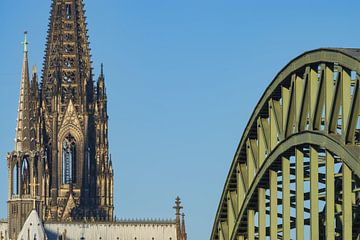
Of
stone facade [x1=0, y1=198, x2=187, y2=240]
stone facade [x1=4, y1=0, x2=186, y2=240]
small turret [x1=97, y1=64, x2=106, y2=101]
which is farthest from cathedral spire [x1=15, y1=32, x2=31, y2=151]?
small turret [x1=97, y1=64, x2=106, y2=101]

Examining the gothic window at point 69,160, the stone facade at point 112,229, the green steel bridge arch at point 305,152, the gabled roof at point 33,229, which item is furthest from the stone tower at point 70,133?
the green steel bridge arch at point 305,152

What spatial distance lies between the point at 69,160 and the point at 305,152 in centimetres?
12087

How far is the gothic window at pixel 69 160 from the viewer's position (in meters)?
157

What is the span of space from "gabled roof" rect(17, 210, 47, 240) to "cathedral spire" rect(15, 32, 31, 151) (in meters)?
5.82

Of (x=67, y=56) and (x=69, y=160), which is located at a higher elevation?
(x=67, y=56)

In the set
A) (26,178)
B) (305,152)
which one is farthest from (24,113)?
(305,152)

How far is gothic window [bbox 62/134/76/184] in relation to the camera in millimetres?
156875

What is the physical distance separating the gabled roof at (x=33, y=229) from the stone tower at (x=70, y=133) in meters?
6.75

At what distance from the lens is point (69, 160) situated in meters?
158

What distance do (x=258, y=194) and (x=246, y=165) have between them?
6.87ft

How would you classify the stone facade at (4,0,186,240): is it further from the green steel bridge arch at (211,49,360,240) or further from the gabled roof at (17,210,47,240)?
the green steel bridge arch at (211,49,360,240)

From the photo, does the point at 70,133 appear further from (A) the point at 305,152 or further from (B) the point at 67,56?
(A) the point at 305,152

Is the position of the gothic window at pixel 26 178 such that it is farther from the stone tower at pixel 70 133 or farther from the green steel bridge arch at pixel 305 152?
the green steel bridge arch at pixel 305 152

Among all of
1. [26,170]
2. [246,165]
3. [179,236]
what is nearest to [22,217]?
[26,170]
